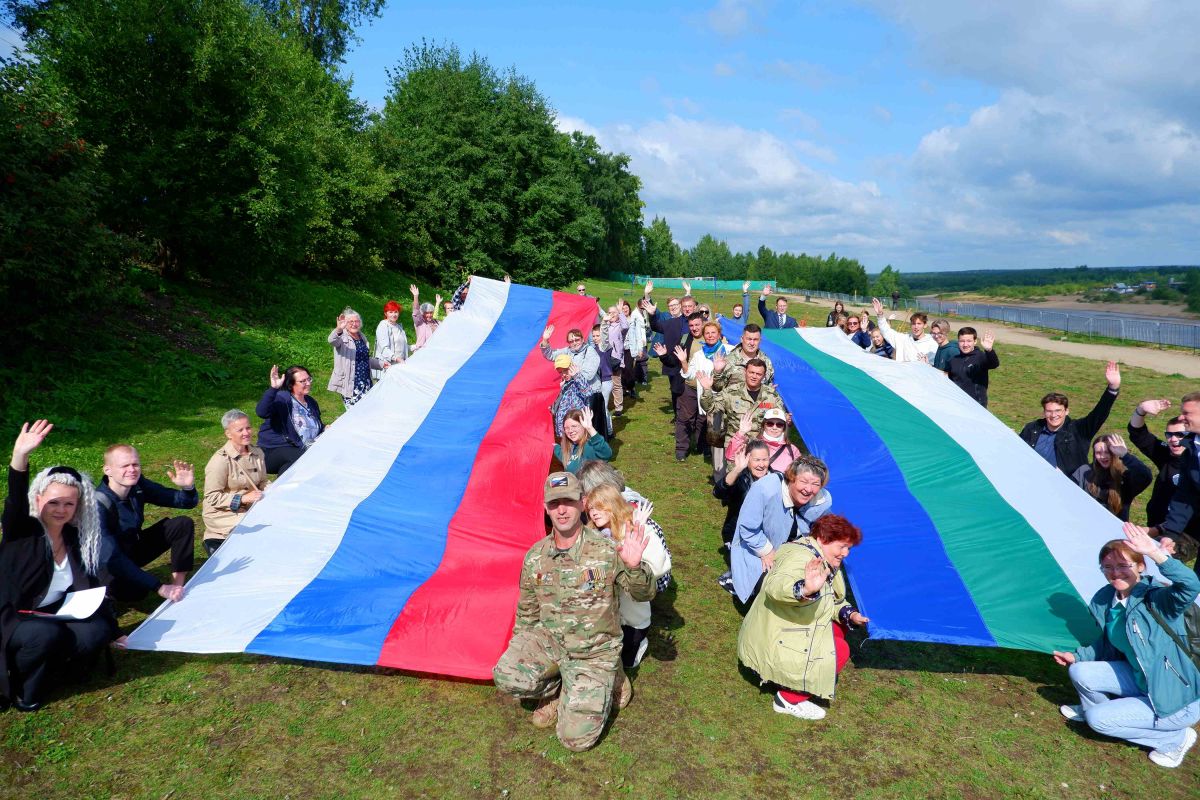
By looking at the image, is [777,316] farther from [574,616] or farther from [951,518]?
[574,616]

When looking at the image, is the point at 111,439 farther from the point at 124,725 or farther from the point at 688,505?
the point at 688,505

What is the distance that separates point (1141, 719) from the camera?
4250 millimetres

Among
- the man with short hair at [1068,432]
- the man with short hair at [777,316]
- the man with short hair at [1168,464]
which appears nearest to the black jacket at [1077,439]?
the man with short hair at [1068,432]

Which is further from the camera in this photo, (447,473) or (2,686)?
(447,473)

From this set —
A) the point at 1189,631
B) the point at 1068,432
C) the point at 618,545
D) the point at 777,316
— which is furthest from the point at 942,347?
the point at 618,545

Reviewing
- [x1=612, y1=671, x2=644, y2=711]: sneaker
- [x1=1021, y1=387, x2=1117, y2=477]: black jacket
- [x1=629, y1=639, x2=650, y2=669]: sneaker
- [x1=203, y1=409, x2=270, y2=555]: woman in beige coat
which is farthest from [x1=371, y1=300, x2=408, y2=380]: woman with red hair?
[x1=1021, y1=387, x2=1117, y2=477]: black jacket

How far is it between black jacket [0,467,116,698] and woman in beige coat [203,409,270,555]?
1.55 metres

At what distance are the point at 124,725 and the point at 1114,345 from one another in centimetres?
3149

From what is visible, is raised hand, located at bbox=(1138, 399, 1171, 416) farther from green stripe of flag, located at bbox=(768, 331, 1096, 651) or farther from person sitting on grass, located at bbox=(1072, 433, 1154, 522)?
green stripe of flag, located at bbox=(768, 331, 1096, 651)

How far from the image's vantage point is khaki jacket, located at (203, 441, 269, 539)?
5914mm

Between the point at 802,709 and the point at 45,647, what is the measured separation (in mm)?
4768

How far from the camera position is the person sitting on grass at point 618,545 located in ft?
14.9

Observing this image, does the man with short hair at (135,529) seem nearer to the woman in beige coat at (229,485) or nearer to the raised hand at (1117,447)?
the woman in beige coat at (229,485)

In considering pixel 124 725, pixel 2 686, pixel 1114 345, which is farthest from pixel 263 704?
pixel 1114 345
